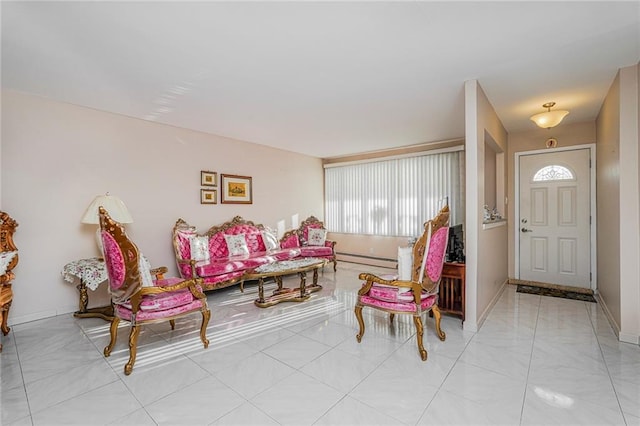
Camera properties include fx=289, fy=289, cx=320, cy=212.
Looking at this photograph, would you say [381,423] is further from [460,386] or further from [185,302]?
[185,302]

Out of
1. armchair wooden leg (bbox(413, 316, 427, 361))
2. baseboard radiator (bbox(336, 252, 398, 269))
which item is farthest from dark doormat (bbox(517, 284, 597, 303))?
armchair wooden leg (bbox(413, 316, 427, 361))

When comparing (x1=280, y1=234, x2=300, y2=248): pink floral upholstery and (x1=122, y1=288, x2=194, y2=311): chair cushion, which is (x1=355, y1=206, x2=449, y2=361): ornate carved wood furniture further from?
(x1=280, y1=234, x2=300, y2=248): pink floral upholstery

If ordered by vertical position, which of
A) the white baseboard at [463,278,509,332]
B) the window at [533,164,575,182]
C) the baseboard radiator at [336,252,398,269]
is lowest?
the white baseboard at [463,278,509,332]

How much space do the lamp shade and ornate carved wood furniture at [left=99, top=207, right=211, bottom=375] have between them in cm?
114

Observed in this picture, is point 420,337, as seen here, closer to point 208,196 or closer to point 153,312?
point 153,312

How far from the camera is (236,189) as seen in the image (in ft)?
17.6

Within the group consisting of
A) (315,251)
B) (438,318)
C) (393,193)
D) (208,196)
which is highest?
(393,193)

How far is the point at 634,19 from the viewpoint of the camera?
2025mm

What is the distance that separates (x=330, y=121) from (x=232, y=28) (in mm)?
2365

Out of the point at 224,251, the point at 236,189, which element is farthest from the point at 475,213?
the point at 236,189

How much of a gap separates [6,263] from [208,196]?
2628mm

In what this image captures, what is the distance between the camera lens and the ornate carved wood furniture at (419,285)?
2498 mm

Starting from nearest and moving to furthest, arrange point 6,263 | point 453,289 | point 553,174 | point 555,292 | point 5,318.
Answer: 1. point 6,263
2. point 5,318
3. point 453,289
4. point 555,292
5. point 553,174

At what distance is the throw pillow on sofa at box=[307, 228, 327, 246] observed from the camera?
605 centimetres
